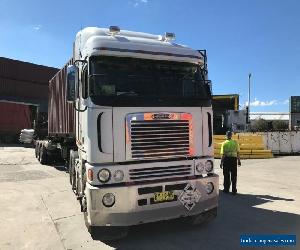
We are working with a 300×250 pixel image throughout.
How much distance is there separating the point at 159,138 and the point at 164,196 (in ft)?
3.13

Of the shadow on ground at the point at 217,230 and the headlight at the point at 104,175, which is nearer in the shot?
the headlight at the point at 104,175

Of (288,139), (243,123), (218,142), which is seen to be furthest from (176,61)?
(243,123)

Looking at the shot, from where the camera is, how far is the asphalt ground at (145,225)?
21.1ft

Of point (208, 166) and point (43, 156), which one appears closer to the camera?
point (208, 166)

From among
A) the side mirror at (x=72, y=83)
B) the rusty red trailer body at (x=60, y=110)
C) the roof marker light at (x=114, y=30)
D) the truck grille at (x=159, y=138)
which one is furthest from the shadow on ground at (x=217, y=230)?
the rusty red trailer body at (x=60, y=110)

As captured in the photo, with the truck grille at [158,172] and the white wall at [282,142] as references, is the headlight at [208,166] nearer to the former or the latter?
the truck grille at [158,172]

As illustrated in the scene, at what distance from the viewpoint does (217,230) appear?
6992mm

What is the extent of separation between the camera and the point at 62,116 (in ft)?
39.1

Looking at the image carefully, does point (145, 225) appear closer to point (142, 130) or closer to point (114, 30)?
point (142, 130)

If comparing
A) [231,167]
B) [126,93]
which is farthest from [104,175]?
[231,167]

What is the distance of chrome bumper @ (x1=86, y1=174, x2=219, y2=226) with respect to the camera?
593cm

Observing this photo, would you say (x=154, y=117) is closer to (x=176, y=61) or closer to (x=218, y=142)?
(x=176, y=61)

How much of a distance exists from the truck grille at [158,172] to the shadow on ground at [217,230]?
3.57 feet

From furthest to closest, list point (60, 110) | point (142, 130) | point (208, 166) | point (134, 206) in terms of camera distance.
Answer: point (60, 110) < point (208, 166) < point (142, 130) < point (134, 206)
